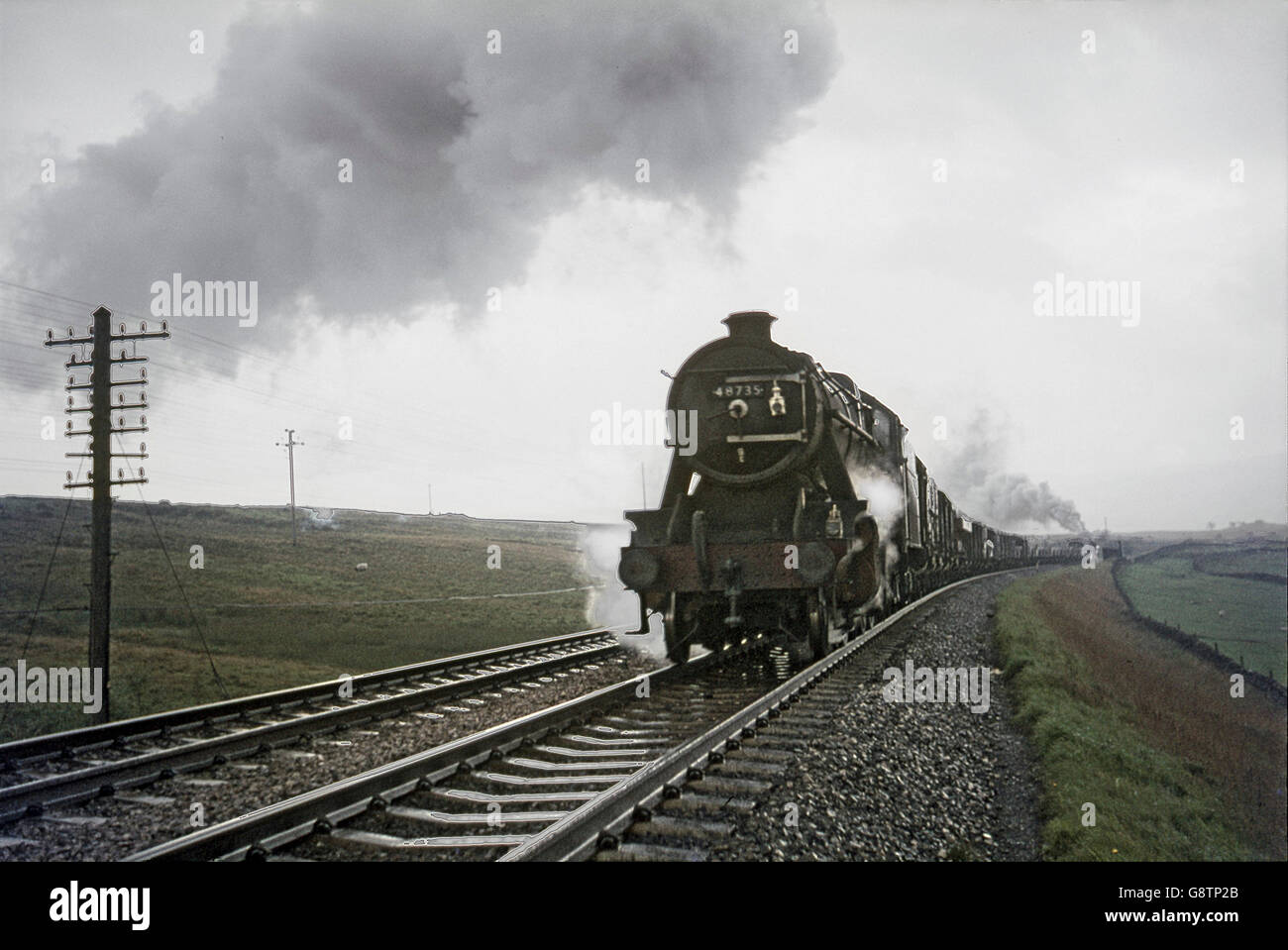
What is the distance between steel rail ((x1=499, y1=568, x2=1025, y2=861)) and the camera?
4016mm

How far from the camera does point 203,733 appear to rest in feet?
24.0


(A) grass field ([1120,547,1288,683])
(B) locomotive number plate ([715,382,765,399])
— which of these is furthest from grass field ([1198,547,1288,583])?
(B) locomotive number plate ([715,382,765,399])

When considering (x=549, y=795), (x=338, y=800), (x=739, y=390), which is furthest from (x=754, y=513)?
(x=338, y=800)

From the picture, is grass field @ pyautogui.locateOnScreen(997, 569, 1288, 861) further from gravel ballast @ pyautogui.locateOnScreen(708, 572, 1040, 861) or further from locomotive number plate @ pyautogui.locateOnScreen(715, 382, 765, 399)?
locomotive number plate @ pyautogui.locateOnScreen(715, 382, 765, 399)

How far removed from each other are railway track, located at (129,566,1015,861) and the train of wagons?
2134 mm

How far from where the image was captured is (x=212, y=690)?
37.4ft

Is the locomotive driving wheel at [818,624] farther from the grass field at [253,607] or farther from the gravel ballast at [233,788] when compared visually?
the grass field at [253,607]

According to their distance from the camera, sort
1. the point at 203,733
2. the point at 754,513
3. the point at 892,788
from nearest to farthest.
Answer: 1. the point at 892,788
2. the point at 203,733
3. the point at 754,513

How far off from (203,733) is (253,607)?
1593 centimetres

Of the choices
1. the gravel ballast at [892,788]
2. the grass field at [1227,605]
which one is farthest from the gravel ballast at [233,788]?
the grass field at [1227,605]

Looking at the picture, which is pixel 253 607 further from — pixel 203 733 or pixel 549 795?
pixel 549 795
